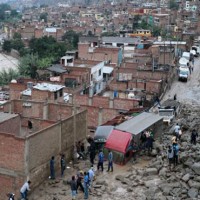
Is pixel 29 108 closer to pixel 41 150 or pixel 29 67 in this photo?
pixel 41 150

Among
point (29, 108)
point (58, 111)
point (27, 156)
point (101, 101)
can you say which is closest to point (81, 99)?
point (101, 101)

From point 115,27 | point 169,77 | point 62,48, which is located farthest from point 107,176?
point 115,27

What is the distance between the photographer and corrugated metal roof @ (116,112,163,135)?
15305 mm

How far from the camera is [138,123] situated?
16.3 metres

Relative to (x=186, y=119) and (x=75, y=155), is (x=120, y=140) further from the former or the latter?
(x=186, y=119)

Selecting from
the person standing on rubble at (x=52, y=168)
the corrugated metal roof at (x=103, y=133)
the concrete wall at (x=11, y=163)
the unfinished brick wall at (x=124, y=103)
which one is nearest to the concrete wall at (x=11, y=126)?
the concrete wall at (x=11, y=163)

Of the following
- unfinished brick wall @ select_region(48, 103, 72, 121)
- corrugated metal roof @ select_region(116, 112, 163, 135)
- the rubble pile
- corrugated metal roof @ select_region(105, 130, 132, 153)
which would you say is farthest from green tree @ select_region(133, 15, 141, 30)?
the rubble pile

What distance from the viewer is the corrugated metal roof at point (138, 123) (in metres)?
15.3

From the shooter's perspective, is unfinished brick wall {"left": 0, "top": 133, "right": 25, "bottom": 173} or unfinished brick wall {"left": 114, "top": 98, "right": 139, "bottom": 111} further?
unfinished brick wall {"left": 114, "top": 98, "right": 139, "bottom": 111}

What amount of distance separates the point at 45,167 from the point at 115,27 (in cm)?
7073

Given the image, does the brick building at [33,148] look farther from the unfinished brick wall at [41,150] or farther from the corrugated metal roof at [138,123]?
the corrugated metal roof at [138,123]

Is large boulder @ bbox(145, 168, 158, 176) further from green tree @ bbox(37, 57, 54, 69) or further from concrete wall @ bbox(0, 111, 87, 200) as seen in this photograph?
green tree @ bbox(37, 57, 54, 69)

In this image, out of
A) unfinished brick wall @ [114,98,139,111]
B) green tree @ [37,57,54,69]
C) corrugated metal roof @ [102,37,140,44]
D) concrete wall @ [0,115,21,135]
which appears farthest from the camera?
corrugated metal roof @ [102,37,140,44]

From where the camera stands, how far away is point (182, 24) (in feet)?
235
